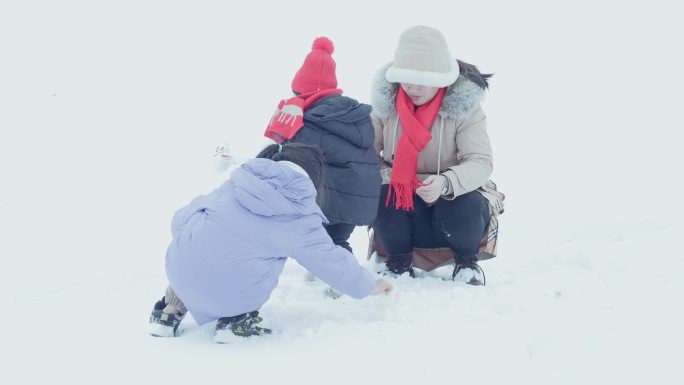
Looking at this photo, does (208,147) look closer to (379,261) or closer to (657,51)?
(379,261)

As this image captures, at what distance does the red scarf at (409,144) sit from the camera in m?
2.86

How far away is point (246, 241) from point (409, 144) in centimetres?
108

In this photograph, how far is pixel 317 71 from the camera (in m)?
2.86

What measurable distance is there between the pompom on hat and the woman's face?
62 mm

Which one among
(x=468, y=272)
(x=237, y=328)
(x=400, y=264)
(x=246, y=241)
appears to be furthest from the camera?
(x=400, y=264)

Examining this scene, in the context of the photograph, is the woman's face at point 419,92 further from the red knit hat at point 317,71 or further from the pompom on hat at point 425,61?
the red knit hat at point 317,71

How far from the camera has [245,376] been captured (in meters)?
1.83

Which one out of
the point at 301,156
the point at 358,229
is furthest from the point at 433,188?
the point at 358,229

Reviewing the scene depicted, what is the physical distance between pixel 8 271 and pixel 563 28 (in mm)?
7841

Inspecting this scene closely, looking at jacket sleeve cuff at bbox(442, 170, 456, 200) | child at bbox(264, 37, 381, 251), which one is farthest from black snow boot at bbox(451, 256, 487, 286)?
child at bbox(264, 37, 381, 251)

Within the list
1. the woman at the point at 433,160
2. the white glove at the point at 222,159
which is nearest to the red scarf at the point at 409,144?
the woman at the point at 433,160

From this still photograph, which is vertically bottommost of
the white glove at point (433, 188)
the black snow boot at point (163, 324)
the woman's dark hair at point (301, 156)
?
the black snow boot at point (163, 324)

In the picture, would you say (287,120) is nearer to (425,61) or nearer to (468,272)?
(425,61)

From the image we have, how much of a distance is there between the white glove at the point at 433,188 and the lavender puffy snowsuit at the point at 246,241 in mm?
722
